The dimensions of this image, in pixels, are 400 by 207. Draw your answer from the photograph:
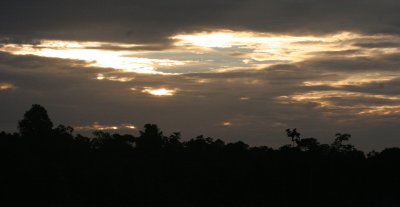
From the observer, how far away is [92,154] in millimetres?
103938

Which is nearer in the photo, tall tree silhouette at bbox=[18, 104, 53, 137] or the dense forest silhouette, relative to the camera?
the dense forest silhouette

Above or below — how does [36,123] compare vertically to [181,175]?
above

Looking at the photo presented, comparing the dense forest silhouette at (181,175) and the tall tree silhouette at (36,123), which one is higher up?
the tall tree silhouette at (36,123)

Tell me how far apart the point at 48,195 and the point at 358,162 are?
145 feet

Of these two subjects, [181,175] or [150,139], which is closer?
[181,175]

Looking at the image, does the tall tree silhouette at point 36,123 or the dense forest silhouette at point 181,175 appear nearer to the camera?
the dense forest silhouette at point 181,175

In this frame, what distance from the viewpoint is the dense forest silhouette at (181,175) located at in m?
81.1

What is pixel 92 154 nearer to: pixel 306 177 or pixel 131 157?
pixel 131 157

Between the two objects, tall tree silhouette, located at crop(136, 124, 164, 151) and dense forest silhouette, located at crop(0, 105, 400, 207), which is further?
tall tree silhouette, located at crop(136, 124, 164, 151)

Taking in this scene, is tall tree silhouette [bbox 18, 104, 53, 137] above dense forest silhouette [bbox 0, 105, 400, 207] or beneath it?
above

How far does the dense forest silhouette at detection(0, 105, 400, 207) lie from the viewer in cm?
8106

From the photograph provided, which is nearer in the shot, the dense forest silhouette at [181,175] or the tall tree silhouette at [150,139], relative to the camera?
the dense forest silhouette at [181,175]

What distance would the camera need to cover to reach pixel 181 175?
99.2 meters

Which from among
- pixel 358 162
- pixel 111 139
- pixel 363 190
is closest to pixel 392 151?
pixel 358 162
